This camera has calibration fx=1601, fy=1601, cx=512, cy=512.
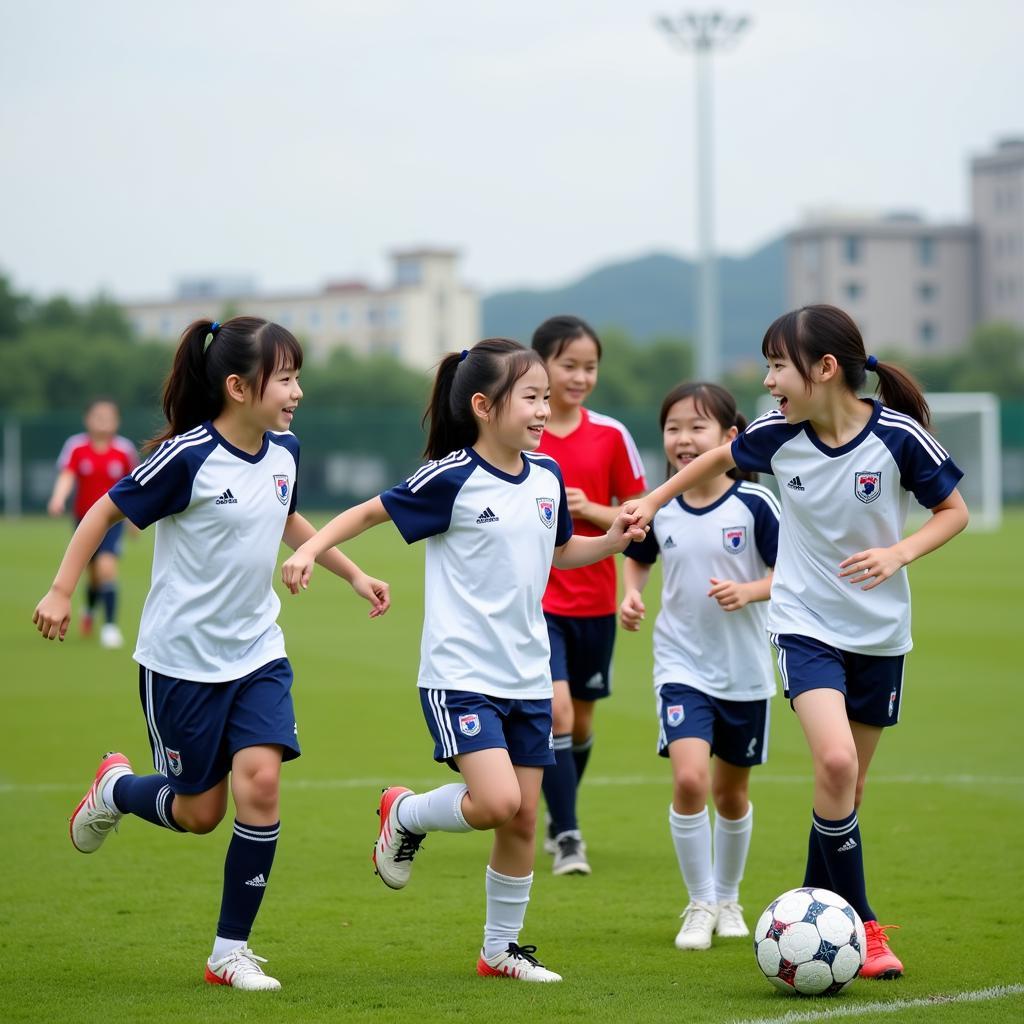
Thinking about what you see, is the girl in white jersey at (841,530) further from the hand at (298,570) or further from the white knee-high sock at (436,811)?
the hand at (298,570)

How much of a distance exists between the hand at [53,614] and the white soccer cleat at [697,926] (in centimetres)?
230

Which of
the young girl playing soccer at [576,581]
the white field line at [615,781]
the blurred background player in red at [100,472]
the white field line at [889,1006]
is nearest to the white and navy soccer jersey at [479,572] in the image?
the white field line at [889,1006]

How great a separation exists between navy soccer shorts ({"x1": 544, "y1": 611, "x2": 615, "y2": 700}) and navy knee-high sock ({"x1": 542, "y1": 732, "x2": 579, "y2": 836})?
26 centimetres

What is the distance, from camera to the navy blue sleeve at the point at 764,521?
19.3ft

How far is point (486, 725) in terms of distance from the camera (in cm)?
486

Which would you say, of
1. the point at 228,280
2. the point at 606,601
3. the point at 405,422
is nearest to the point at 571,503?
the point at 606,601

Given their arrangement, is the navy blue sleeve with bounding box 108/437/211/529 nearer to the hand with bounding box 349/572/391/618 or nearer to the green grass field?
the hand with bounding box 349/572/391/618

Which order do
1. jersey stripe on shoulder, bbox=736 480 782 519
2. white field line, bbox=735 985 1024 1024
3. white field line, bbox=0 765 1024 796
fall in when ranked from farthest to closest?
white field line, bbox=0 765 1024 796, jersey stripe on shoulder, bbox=736 480 782 519, white field line, bbox=735 985 1024 1024

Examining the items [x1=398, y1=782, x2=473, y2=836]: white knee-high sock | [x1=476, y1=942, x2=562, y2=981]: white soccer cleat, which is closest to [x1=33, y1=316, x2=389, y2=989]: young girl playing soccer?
[x1=398, y1=782, x2=473, y2=836]: white knee-high sock

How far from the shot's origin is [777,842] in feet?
23.3

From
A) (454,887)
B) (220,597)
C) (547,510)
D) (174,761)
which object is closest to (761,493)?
(547,510)

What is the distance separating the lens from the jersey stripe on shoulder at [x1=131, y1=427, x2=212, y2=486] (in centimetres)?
496

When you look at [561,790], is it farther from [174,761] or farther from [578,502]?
[174,761]

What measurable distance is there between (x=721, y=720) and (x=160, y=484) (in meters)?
2.17
